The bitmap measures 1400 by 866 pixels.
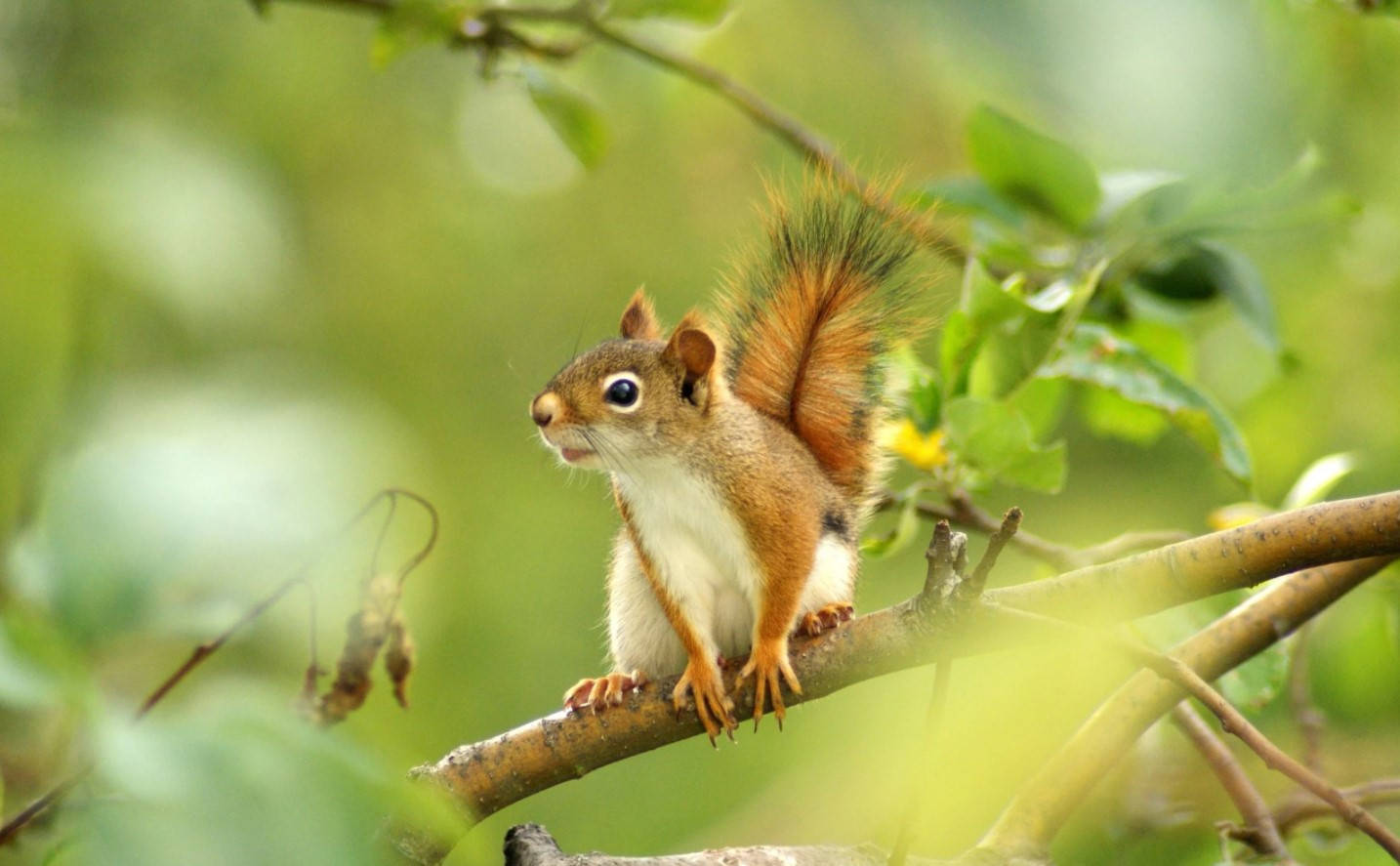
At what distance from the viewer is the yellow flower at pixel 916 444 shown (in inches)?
78.7

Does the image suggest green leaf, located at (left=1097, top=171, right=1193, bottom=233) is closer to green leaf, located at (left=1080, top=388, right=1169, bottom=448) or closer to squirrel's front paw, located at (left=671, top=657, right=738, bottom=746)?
green leaf, located at (left=1080, top=388, right=1169, bottom=448)

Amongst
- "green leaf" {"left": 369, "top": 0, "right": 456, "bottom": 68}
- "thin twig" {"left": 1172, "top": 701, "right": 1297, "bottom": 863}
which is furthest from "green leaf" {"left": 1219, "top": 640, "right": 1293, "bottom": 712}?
"green leaf" {"left": 369, "top": 0, "right": 456, "bottom": 68}

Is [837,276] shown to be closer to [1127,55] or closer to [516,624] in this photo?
[1127,55]

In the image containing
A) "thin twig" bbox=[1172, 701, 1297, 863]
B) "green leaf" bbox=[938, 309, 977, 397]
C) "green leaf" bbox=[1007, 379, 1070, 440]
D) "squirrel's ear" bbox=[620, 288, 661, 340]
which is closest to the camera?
"thin twig" bbox=[1172, 701, 1297, 863]

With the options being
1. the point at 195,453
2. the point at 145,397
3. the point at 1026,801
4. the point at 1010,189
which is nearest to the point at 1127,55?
the point at 195,453

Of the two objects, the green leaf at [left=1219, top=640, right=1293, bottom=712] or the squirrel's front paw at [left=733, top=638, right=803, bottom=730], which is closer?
the squirrel's front paw at [left=733, top=638, right=803, bottom=730]

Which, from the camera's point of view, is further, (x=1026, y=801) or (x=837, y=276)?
(x=837, y=276)

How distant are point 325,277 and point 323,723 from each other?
9.87 ft

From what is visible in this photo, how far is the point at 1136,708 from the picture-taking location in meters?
1.53

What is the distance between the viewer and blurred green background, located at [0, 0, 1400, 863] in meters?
0.55

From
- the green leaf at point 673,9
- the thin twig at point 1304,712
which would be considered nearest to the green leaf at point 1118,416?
the thin twig at point 1304,712

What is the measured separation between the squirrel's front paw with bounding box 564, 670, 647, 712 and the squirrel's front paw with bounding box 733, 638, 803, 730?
0.15 m

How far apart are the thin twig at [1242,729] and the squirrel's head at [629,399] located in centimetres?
85

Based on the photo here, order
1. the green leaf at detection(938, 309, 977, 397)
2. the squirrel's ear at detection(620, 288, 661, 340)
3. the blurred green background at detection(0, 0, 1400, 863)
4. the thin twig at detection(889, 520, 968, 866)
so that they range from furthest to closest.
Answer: the squirrel's ear at detection(620, 288, 661, 340) → the green leaf at detection(938, 309, 977, 397) → the thin twig at detection(889, 520, 968, 866) → the blurred green background at detection(0, 0, 1400, 863)
